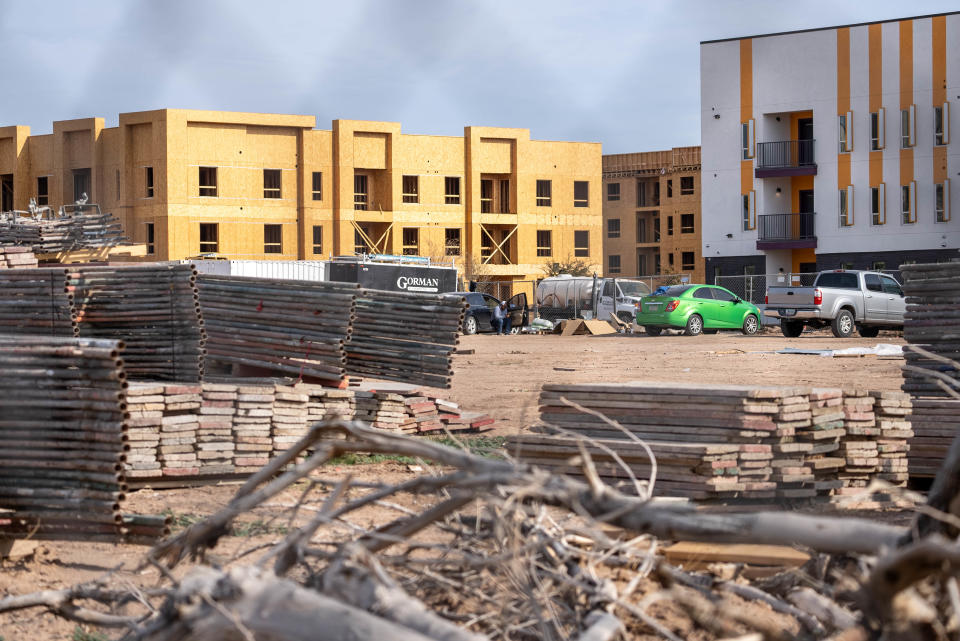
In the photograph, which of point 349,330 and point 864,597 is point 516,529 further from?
point 349,330

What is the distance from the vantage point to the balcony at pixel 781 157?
47562mm

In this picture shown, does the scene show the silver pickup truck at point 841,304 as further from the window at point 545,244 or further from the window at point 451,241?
the window at point 545,244

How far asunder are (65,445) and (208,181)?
5407cm

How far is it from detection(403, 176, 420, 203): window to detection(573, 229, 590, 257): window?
10635 mm

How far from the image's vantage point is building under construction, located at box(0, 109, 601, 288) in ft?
191

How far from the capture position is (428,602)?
4.28m

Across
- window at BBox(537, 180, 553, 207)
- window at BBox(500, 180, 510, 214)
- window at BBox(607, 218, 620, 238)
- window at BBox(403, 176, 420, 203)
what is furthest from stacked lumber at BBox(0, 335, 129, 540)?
window at BBox(607, 218, 620, 238)

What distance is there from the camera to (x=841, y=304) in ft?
100

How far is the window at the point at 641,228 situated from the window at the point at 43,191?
4070cm

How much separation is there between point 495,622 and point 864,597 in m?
1.34

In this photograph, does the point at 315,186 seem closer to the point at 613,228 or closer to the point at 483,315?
the point at 483,315

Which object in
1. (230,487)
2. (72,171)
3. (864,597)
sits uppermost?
(72,171)

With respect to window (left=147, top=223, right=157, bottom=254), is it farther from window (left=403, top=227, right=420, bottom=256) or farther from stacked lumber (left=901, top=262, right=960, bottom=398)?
stacked lumber (left=901, top=262, right=960, bottom=398)

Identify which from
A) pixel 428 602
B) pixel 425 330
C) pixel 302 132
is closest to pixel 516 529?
pixel 428 602
